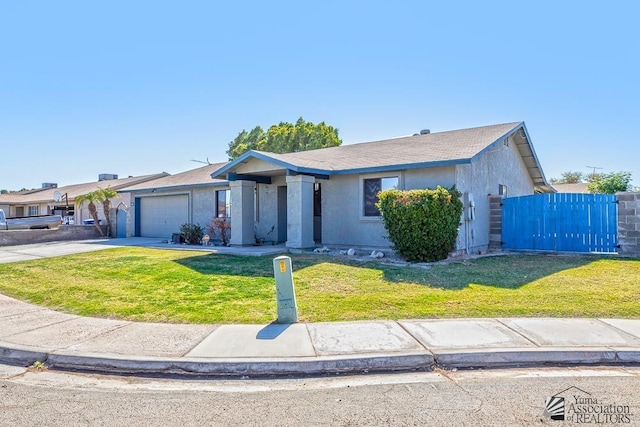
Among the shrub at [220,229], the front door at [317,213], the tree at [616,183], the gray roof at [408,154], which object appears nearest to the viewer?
the gray roof at [408,154]

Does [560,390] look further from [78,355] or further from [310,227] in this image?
[310,227]

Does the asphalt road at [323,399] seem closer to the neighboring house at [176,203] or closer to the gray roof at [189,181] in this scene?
the gray roof at [189,181]

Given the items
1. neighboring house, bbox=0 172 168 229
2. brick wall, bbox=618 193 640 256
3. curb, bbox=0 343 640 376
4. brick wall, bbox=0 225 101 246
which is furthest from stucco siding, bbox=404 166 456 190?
neighboring house, bbox=0 172 168 229

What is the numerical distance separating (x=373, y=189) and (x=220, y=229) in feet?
23.8

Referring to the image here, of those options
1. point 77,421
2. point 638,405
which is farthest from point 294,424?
point 638,405

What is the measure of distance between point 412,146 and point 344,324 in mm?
11213

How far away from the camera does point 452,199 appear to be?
11797 millimetres

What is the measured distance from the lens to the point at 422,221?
37.2 ft

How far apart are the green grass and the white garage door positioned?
27.8 feet

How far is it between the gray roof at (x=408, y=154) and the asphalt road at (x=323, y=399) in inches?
332

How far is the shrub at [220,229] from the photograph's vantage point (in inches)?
669

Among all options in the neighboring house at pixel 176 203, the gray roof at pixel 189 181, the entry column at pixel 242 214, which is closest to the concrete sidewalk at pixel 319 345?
the entry column at pixel 242 214

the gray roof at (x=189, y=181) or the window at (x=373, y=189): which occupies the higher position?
the gray roof at (x=189, y=181)

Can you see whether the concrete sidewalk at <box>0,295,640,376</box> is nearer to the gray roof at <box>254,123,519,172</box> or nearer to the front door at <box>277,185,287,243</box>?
the gray roof at <box>254,123,519,172</box>
